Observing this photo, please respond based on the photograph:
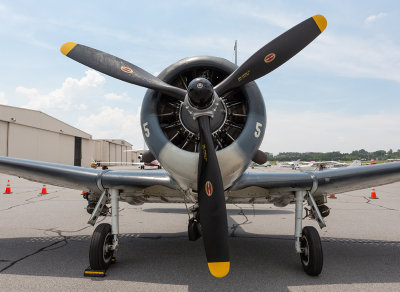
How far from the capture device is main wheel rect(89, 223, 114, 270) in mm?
3920

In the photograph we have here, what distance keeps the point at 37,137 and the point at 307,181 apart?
36474 mm

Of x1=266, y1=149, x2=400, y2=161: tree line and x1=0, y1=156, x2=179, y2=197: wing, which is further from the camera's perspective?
x1=266, y1=149, x2=400, y2=161: tree line

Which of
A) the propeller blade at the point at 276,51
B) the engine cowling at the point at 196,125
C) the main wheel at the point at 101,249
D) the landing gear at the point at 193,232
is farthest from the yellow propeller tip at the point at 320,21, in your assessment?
the landing gear at the point at 193,232

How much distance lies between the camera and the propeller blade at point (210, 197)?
3025 mm

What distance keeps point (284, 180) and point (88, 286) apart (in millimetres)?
2867

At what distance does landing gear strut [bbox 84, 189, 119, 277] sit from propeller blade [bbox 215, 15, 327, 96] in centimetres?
238

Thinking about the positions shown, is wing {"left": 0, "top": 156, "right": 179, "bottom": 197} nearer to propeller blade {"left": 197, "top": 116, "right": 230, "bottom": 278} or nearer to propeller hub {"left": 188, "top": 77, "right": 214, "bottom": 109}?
propeller blade {"left": 197, "top": 116, "right": 230, "bottom": 278}

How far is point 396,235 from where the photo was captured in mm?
6328

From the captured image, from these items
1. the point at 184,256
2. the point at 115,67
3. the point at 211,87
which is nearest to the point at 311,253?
the point at 184,256

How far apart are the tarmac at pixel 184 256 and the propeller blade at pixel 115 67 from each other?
91.1 inches

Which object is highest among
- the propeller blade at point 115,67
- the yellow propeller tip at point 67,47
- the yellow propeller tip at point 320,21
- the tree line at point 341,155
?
the yellow propeller tip at point 320,21

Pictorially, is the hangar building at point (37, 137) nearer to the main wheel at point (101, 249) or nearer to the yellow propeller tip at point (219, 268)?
the main wheel at point (101, 249)

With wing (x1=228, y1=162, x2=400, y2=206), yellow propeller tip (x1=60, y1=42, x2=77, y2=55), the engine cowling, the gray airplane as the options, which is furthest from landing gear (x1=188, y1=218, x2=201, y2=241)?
yellow propeller tip (x1=60, y1=42, x2=77, y2=55)

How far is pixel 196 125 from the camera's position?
348 cm
